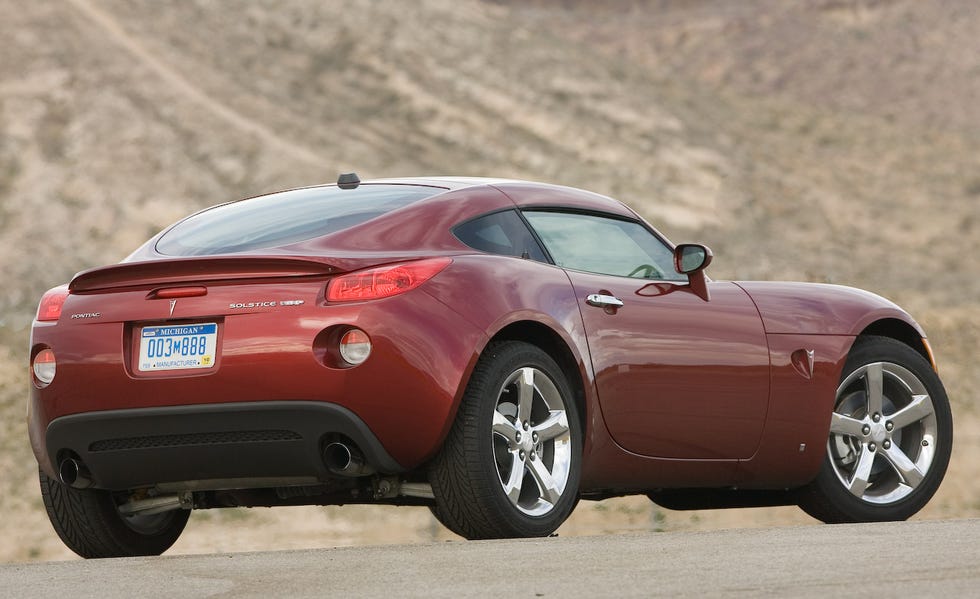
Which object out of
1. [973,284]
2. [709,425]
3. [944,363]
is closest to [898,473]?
[709,425]

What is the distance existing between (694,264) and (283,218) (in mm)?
1776

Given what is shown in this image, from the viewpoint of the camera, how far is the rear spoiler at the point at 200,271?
6016 millimetres

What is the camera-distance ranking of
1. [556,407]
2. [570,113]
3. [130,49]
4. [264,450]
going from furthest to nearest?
[570,113], [130,49], [556,407], [264,450]

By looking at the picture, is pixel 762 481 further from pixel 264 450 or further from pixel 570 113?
pixel 570 113

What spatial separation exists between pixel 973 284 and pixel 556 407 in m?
26.9

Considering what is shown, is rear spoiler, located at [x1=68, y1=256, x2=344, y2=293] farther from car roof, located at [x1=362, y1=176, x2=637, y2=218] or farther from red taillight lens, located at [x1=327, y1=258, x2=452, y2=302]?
car roof, located at [x1=362, y1=176, x2=637, y2=218]

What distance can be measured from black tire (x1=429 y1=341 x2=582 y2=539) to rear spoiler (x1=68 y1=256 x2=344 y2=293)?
70 cm

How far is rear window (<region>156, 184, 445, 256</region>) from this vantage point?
6.48 meters

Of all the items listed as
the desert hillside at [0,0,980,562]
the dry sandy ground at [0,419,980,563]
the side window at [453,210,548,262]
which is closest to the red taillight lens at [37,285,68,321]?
the side window at [453,210,548,262]

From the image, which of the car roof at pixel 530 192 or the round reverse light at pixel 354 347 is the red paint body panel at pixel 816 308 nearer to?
the car roof at pixel 530 192

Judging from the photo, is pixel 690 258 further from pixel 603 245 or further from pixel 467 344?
pixel 467 344

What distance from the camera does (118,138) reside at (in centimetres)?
3206

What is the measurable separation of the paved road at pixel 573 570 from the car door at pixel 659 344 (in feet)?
2.35

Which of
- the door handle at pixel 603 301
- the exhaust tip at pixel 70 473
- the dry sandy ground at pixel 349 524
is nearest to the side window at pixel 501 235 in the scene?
the door handle at pixel 603 301
